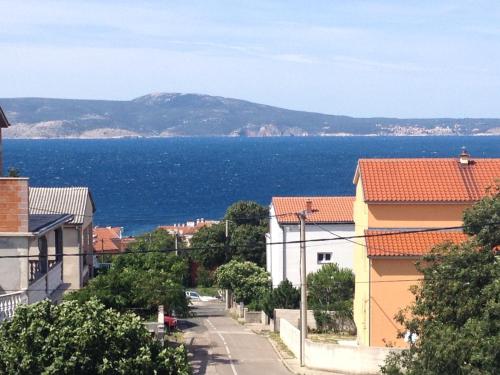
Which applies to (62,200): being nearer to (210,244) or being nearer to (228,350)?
(228,350)

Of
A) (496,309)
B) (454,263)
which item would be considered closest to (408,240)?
(454,263)

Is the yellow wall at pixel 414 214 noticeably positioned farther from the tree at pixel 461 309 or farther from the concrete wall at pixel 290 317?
the tree at pixel 461 309

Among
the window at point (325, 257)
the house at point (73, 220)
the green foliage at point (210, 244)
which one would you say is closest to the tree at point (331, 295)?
the window at point (325, 257)

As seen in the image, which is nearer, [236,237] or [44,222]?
[44,222]

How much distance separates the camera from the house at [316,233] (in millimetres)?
55219

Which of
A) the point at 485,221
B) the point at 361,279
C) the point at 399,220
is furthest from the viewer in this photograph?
the point at 361,279

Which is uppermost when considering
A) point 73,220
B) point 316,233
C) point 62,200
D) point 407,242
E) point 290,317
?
point 62,200

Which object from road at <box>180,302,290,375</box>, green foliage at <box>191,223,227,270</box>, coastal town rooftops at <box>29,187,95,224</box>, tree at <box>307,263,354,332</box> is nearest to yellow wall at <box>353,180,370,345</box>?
tree at <box>307,263,354,332</box>

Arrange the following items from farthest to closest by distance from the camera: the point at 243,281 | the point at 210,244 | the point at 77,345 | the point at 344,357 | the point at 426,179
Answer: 1. the point at 210,244
2. the point at 243,281
3. the point at 426,179
4. the point at 344,357
5. the point at 77,345

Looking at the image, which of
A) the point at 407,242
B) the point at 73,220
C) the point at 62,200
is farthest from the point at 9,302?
the point at 62,200

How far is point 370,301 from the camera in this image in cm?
3541

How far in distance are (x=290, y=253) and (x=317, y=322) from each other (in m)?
16.5

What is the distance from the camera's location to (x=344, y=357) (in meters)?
33.2

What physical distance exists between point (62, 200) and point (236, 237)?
34.6m
